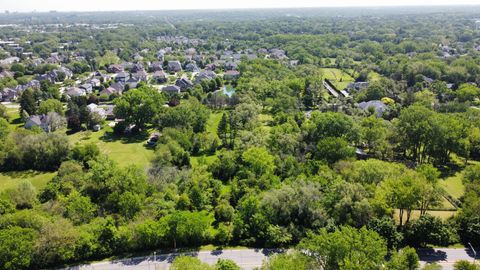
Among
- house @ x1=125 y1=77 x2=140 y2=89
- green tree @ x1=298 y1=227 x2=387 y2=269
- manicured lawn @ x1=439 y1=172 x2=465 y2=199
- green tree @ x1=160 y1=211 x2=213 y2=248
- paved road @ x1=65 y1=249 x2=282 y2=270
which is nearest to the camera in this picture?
green tree @ x1=298 y1=227 x2=387 y2=269

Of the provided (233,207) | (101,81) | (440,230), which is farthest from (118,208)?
(101,81)

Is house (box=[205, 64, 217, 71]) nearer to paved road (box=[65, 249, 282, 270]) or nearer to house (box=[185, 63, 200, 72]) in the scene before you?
house (box=[185, 63, 200, 72])

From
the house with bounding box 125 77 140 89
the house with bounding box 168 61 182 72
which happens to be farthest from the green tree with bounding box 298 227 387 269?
the house with bounding box 168 61 182 72

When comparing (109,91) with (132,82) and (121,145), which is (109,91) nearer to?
(132,82)

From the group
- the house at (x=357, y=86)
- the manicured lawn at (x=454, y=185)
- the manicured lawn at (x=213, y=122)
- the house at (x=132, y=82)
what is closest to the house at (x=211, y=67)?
the house at (x=132, y=82)

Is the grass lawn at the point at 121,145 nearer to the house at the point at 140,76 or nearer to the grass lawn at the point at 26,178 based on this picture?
the grass lawn at the point at 26,178
